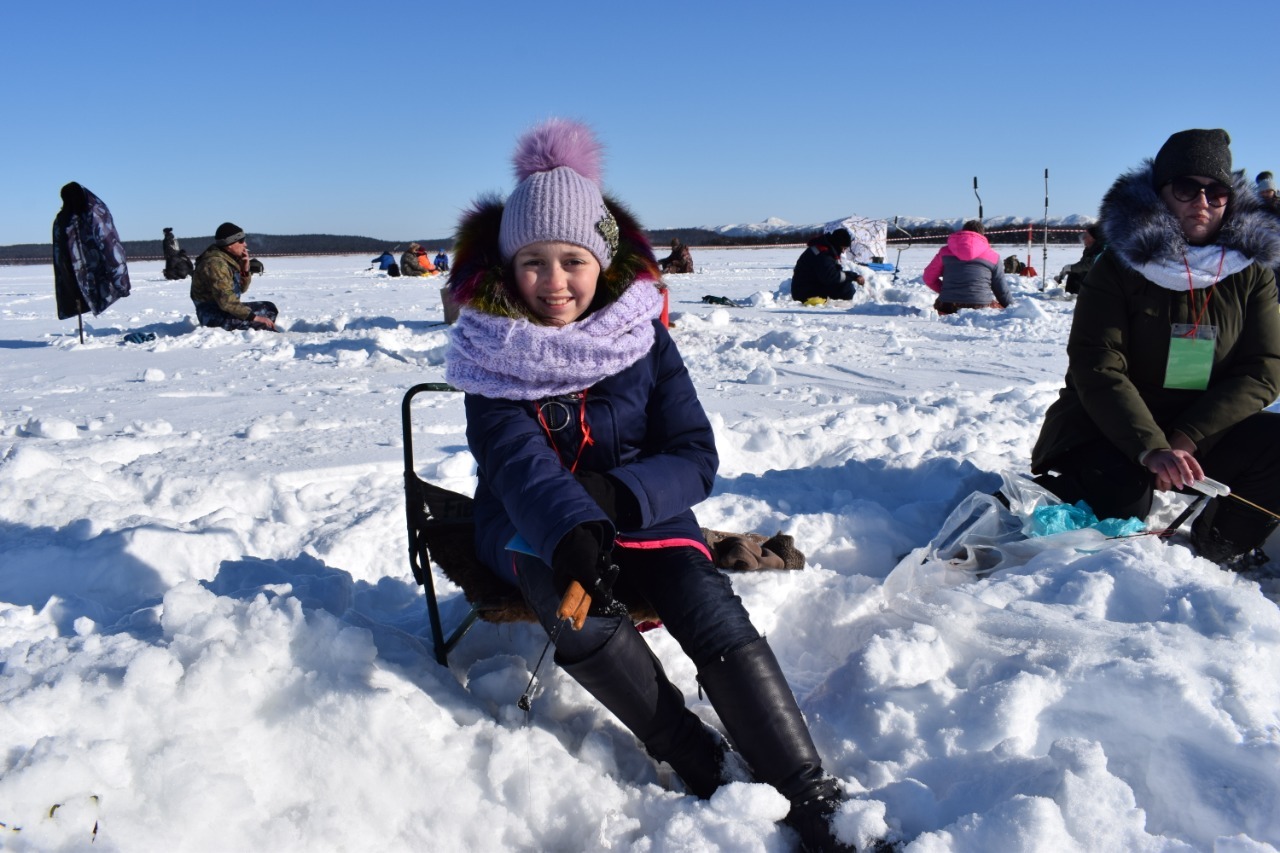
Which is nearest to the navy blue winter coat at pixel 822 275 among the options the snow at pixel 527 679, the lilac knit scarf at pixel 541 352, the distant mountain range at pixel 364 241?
the snow at pixel 527 679

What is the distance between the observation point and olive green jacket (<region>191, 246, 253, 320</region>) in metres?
9.37

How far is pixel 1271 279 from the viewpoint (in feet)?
10.1

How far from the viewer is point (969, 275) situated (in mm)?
10523

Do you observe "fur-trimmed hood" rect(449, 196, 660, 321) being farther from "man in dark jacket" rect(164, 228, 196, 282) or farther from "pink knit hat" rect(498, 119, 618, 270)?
"man in dark jacket" rect(164, 228, 196, 282)

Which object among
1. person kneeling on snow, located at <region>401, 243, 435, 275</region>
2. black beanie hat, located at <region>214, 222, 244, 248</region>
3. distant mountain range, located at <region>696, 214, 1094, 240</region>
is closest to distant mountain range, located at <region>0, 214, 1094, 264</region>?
distant mountain range, located at <region>696, 214, 1094, 240</region>

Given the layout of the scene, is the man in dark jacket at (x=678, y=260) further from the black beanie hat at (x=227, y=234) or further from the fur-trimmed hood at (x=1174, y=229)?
the fur-trimmed hood at (x=1174, y=229)

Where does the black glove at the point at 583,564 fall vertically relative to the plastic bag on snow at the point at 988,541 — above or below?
above

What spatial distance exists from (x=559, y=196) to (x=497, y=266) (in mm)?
233

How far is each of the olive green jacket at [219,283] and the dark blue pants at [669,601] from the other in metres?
8.37

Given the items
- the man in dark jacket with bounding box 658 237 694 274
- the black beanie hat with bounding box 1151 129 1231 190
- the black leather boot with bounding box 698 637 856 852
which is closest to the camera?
the black leather boot with bounding box 698 637 856 852

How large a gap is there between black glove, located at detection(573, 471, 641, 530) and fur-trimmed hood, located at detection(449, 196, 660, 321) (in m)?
0.46

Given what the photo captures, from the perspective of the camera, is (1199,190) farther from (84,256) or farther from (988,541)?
(84,256)

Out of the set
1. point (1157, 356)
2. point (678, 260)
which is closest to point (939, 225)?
point (678, 260)

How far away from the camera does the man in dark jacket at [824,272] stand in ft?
41.3
